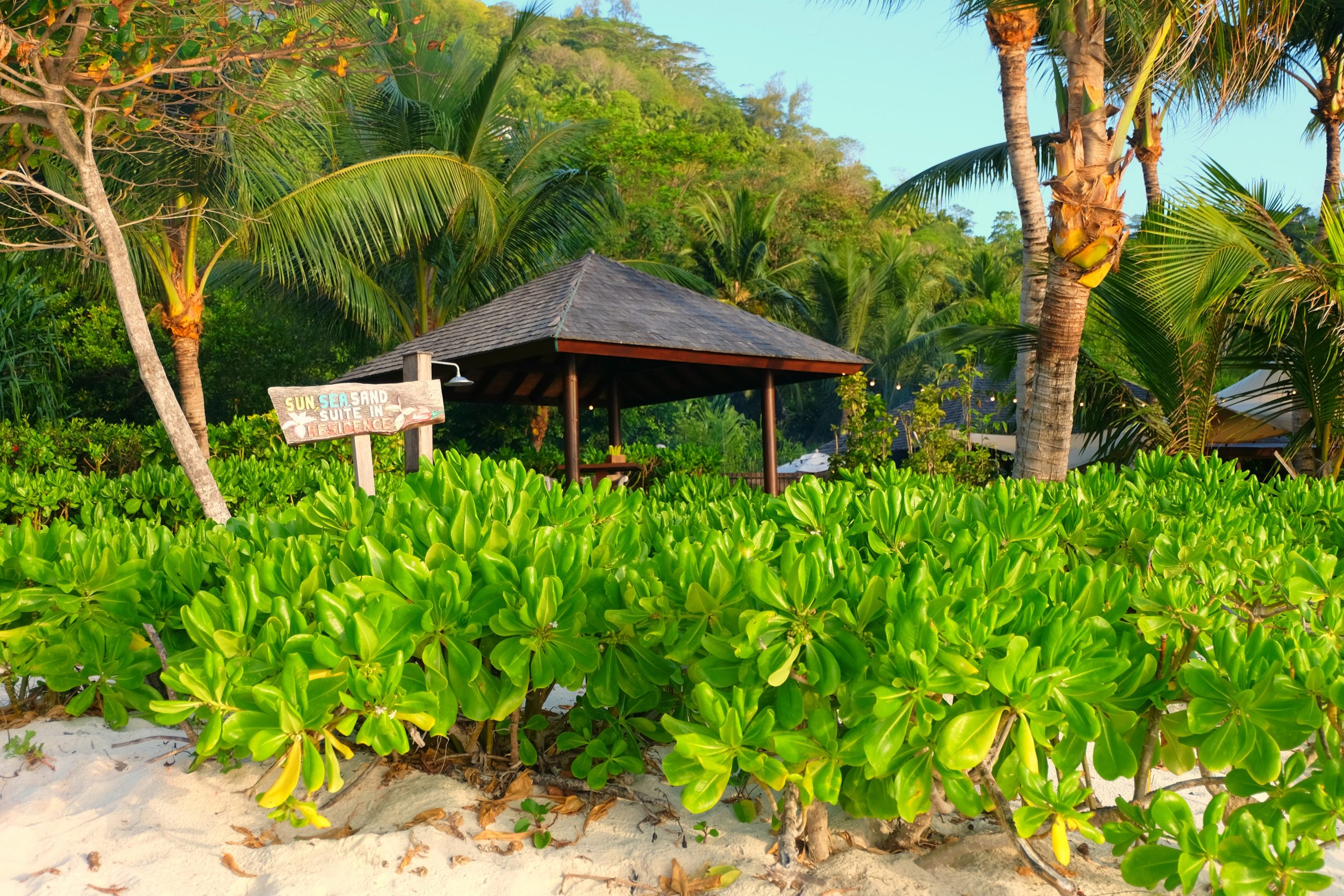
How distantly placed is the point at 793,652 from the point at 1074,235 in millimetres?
6721

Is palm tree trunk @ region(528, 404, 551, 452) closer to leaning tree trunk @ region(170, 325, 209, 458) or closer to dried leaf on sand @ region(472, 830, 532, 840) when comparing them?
leaning tree trunk @ region(170, 325, 209, 458)

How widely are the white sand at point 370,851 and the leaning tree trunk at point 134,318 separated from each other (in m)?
3.48

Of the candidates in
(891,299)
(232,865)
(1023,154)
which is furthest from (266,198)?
(891,299)

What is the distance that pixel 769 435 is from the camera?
37.8ft

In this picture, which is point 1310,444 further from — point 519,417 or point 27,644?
point 519,417

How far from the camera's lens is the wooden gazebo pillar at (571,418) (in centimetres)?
977

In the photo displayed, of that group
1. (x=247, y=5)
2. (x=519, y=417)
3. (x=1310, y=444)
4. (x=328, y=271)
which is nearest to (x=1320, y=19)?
(x=1310, y=444)

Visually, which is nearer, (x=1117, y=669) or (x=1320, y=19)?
(x=1117, y=669)

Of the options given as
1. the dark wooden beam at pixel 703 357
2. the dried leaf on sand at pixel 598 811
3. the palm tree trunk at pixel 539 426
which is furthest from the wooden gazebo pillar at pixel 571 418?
the palm tree trunk at pixel 539 426

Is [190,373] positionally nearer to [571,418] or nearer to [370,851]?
[571,418]

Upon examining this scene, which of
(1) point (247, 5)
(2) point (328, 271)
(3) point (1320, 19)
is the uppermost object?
(3) point (1320, 19)

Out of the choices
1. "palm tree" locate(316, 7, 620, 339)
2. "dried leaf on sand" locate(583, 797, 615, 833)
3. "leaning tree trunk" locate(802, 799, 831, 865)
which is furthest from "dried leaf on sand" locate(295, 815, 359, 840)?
"palm tree" locate(316, 7, 620, 339)

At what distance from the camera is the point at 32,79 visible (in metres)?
5.74

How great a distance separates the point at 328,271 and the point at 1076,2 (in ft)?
34.4
